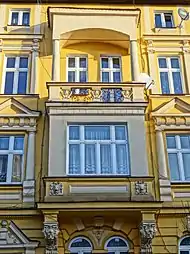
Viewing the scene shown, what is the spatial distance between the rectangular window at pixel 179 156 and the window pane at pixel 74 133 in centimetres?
316

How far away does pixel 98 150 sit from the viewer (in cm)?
1416

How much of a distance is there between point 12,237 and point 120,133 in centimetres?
471

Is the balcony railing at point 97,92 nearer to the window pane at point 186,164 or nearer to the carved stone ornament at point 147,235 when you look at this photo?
the window pane at point 186,164

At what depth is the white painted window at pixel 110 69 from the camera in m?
16.3

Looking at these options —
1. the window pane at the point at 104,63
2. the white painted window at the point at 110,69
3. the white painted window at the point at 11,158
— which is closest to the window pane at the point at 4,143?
the white painted window at the point at 11,158

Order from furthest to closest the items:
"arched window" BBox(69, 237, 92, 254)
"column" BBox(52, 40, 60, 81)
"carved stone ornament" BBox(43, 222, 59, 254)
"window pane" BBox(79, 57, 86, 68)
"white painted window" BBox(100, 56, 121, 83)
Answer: "window pane" BBox(79, 57, 86, 68), "white painted window" BBox(100, 56, 121, 83), "column" BBox(52, 40, 60, 81), "arched window" BBox(69, 237, 92, 254), "carved stone ornament" BBox(43, 222, 59, 254)

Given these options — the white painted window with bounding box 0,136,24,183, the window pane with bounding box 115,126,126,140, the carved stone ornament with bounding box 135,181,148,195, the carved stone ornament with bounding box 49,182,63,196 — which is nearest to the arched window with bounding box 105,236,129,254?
the carved stone ornament with bounding box 135,181,148,195

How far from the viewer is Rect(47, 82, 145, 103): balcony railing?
48.9ft

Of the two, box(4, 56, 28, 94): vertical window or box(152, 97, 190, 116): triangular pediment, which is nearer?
box(152, 97, 190, 116): triangular pediment

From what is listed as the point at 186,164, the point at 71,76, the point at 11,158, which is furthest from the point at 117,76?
the point at 11,158

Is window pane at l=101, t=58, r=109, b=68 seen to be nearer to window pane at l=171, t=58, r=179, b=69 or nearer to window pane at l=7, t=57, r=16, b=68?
window pane at l=171, t=58, r=179, b=69

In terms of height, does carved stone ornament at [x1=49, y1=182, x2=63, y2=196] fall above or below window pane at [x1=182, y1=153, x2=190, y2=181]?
below

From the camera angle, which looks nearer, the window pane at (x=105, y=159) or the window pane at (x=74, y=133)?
the window pane at (x=105, y=159)

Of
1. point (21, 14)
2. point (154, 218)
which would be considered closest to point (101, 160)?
point (154, 218)
